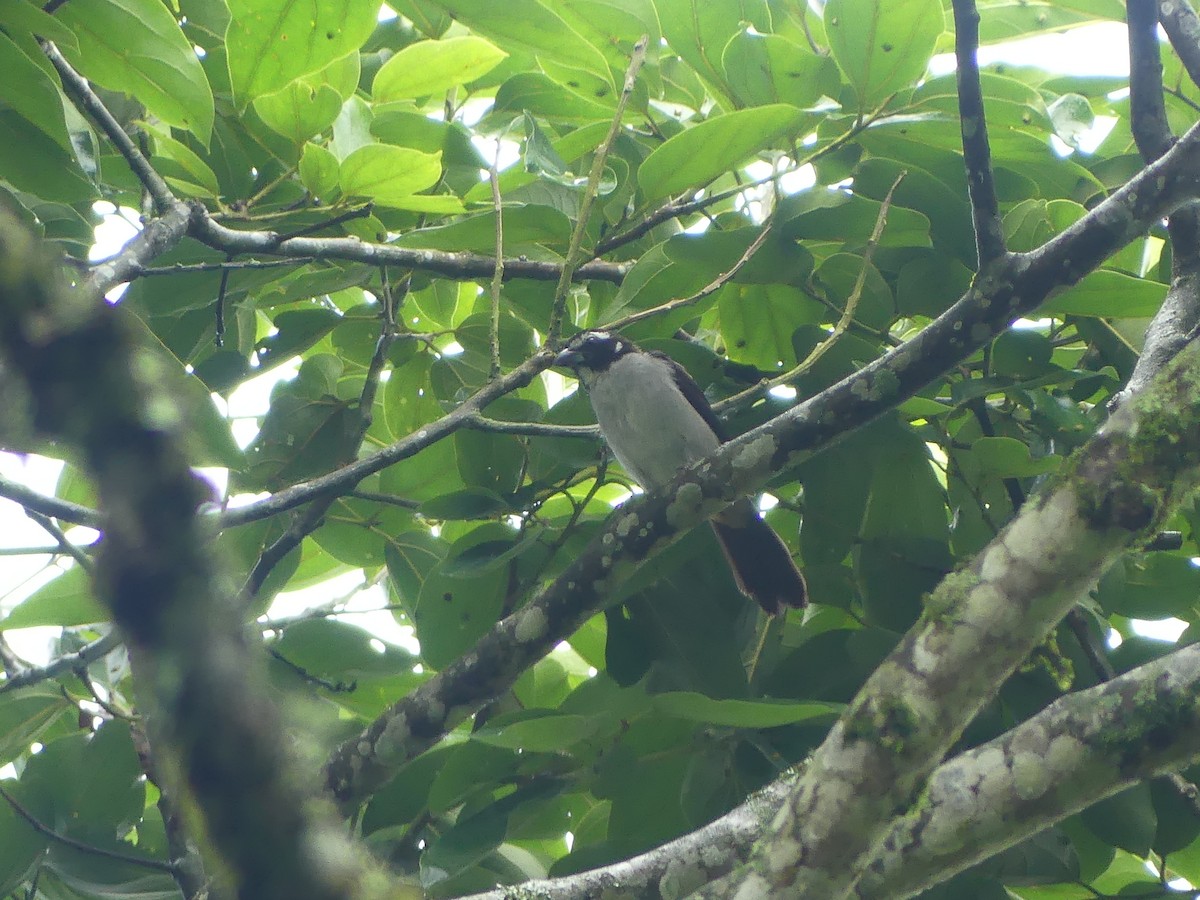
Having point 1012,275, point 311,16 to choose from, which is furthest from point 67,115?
point 1012,275

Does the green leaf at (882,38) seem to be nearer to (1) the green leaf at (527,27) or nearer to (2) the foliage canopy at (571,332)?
(2) the foliage canopy at (571,332)

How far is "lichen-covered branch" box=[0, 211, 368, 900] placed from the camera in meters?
0.57

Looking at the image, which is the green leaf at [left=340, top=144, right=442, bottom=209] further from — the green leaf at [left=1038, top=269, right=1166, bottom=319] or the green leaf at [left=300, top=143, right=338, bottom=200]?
the green leaf at [left=1038, top=269, right=1166, bottom=319]

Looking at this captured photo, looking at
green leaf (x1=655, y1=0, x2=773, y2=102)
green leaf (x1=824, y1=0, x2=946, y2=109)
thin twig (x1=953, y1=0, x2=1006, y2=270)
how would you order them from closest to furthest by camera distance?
1. thin twig (x1=953, y1=0, x2=1006, y2=270)
2. green leaf (x1=824, y1=0, x2=946, y2=109)
3. green leaf (x1=655, y1=0, x2=773, y2=102)

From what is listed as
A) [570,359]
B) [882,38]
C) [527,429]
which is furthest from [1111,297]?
[570,359]

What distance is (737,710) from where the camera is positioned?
8.77ft

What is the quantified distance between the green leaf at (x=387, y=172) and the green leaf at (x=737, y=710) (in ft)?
4.76

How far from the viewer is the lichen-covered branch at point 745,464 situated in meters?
2.62

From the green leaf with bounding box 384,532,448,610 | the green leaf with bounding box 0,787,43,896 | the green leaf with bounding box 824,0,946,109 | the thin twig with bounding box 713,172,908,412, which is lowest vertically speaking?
the thin twig with bounding box 713,172,908,412

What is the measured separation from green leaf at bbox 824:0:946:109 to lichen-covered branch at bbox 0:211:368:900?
2588 millimetres

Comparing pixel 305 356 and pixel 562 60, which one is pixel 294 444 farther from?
pixel 562 60

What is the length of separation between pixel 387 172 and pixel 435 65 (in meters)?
0.49

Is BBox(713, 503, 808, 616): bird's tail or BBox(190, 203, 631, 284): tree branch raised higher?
BBox(190, 203, 631, 284): tree branch

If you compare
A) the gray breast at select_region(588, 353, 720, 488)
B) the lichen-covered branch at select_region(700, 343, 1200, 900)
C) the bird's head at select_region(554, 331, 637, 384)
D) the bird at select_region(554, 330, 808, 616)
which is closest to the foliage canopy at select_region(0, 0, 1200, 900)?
the bird at select_region(554, 330, 808, 616)
